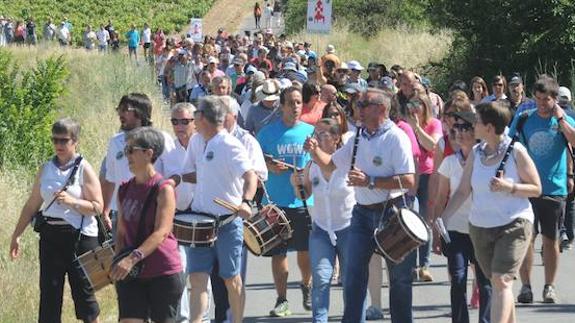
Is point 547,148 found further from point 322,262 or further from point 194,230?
point 194,230

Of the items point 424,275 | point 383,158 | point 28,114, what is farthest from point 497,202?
point 28,114

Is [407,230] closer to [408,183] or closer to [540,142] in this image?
[408,183]

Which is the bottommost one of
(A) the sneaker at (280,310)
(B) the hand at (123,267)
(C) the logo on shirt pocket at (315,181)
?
(A) the sneaker at (280,310)

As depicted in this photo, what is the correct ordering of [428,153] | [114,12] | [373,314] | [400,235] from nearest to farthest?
[400,235] < [373,314] < [428,153] < [114,12]

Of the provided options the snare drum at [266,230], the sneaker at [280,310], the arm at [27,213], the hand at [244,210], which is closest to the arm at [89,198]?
the arm at [27,213]

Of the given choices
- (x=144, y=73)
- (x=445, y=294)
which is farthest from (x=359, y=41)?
(x=445, y=294)

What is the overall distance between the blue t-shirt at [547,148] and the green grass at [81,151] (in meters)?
4.00

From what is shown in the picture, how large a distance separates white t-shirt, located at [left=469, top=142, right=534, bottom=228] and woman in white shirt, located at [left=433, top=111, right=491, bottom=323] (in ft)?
1.80

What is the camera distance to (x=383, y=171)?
952 centimetres

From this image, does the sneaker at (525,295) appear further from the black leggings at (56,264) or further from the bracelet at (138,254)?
the bracelet at (138,254)

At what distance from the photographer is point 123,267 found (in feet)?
27.0

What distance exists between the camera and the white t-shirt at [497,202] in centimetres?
927

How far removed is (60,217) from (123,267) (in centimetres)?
192

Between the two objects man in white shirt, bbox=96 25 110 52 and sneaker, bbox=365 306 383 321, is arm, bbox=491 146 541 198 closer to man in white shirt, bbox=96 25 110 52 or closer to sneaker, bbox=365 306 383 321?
sneaker, bbox=365 306 383 321
